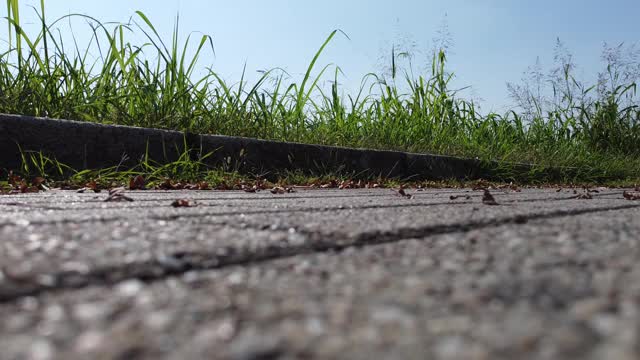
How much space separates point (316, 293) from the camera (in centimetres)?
68

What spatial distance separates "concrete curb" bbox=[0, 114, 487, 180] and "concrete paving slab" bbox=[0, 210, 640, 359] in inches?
107

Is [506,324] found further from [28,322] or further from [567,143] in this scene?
[567,143]

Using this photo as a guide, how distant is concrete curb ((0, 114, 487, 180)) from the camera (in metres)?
3.17

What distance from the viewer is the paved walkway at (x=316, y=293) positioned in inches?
19.7

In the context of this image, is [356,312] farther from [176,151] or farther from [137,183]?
[176,151]

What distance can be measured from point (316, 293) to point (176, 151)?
3170 millimetres

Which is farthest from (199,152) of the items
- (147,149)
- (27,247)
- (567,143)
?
(567,143)

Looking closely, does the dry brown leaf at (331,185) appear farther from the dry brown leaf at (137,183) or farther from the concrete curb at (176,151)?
the dry brown leaf at (137,183)

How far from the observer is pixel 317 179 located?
4062 millimetres

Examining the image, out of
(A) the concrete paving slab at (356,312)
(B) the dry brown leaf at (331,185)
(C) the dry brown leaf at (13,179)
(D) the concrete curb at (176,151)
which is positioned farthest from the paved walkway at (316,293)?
(B) the dry brown leaf at (331,185)

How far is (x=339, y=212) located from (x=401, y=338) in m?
1.16

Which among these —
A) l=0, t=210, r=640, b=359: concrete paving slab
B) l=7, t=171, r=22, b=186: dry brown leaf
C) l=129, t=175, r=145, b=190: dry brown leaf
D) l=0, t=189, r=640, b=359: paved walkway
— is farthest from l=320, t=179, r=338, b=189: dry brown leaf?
l=0, t=210, r=640, b=359: concrete paving slab

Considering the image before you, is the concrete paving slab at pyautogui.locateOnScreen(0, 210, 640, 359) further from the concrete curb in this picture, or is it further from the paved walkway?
the concrete curb

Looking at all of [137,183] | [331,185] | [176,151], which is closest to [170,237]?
[137,183]
